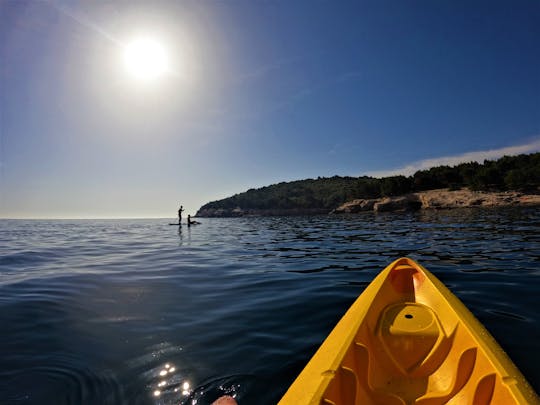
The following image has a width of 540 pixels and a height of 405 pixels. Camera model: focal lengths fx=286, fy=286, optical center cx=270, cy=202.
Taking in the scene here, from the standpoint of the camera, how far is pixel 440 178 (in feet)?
187

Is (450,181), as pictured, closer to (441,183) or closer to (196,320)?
(441,183)

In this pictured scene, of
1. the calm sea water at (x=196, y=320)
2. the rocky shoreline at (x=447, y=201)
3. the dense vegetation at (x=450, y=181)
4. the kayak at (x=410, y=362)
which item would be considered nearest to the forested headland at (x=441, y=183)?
the dense vegetation at (x=450, y=181)

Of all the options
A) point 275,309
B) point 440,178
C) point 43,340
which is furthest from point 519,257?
point 440,178

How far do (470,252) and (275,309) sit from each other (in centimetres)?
795

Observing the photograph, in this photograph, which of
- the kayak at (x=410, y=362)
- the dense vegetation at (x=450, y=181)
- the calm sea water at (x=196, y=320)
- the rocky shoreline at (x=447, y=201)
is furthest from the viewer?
the dense vegetation at (x=450, y=181)

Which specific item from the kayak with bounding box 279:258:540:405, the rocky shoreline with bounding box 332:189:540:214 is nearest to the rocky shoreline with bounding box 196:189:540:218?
the rocky shoreline with bounding box 332:189:540:214

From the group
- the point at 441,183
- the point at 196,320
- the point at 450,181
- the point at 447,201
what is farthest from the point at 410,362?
the point at 450,181

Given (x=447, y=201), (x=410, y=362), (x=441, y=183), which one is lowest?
(x=410, y=362)

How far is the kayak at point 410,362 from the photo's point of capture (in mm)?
2146

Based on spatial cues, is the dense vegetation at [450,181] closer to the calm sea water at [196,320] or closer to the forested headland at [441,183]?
the forested headland at [441,183]

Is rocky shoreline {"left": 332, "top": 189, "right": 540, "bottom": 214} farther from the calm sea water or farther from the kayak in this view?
the kayak

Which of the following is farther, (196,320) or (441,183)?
(441,183)

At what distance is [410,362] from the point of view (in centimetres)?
319

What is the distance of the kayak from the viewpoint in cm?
215
